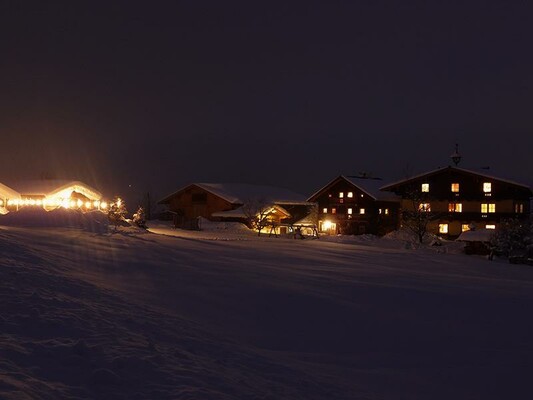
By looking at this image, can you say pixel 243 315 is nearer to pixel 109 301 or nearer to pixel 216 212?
pixel 109 301

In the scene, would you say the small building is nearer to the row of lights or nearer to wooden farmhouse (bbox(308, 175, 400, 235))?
the row of lights

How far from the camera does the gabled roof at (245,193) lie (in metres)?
74.1

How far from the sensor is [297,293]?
15.5 meters

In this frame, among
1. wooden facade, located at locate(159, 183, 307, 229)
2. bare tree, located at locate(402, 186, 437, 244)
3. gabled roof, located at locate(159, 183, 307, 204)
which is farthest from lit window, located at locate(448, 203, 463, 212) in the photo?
gabled roof, located at locate(159, 183, 307, 204)

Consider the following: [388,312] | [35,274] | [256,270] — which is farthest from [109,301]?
[256,270]

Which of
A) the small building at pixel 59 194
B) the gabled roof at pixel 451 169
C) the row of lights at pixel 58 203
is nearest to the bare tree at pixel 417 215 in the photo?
the gabled roof at pixel 451 169

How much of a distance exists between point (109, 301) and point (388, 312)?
7.68 meters

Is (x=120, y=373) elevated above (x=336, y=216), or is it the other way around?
(x=336, y=216)

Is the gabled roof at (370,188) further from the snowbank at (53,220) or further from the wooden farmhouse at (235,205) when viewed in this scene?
the snowbank at (53,220)

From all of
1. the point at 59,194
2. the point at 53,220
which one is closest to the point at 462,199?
the point at 53,220

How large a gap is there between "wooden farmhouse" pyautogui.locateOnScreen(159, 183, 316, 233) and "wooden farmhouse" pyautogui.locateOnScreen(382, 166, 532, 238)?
16.7 metres

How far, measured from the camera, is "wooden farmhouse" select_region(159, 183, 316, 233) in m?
70.1

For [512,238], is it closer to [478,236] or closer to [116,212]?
[478,236]

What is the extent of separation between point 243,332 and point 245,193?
68281mm
